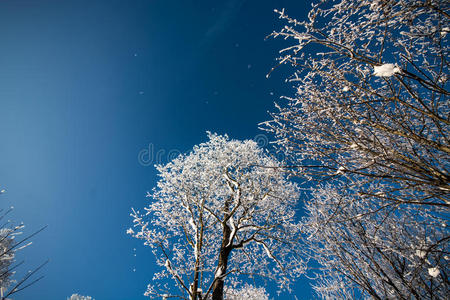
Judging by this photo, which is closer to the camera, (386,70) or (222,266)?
(386,70)

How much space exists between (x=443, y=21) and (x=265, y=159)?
7.48 m

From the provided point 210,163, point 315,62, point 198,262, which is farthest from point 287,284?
point 315,62

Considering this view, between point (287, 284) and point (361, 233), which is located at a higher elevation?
point (361, 233)

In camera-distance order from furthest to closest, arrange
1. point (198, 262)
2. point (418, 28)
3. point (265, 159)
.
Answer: point (265, 159) → point (198, 262) → point (418, 28)

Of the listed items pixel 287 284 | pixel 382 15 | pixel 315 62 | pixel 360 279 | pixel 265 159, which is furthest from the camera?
pixel 265 159

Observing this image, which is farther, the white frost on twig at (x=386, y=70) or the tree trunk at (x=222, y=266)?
the tree trunk at (x=222, y=266)

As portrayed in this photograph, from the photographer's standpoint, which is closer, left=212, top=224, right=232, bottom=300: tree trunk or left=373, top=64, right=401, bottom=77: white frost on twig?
left=373, top=64, right=401, bottom=77: white frost on twig

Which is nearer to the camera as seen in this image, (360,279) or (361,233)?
(360,279)

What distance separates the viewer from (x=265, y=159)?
9023 mm

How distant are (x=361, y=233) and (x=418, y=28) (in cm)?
326

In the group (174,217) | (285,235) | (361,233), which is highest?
(174,217)

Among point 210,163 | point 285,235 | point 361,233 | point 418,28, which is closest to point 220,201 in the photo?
point 210,163

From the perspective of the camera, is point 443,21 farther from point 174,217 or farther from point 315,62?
point 174,217

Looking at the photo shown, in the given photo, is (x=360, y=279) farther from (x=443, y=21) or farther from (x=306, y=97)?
(x=443, y=21)
